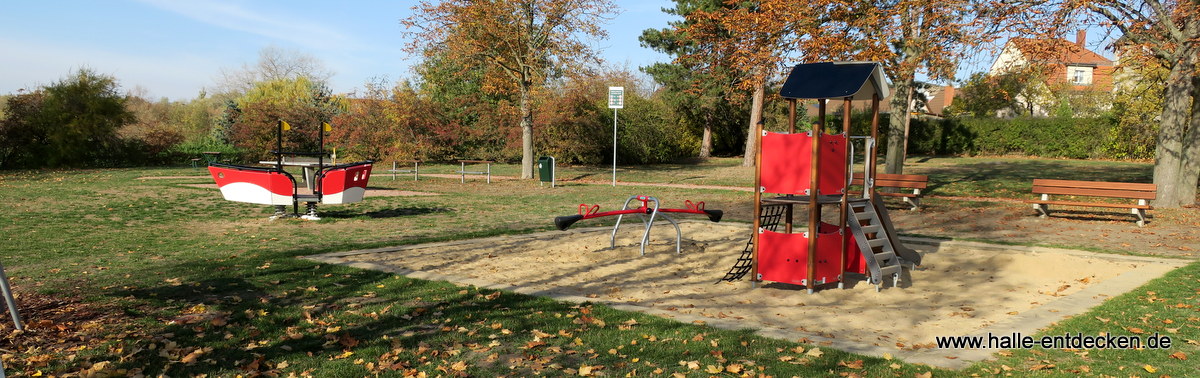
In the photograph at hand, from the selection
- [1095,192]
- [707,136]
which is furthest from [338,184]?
[707,136]

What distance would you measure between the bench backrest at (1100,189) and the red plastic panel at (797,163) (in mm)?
8554

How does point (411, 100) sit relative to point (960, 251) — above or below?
above

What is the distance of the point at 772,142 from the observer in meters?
7.95

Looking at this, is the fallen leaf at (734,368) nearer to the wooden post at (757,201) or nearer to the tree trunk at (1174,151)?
the wooden post at (757,201)

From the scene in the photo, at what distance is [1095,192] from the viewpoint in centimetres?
1396

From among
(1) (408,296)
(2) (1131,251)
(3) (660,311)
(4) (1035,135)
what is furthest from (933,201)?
(4) (1035,135)

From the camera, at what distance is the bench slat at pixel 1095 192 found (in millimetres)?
13453

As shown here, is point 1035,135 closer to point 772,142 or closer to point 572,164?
point 572,164

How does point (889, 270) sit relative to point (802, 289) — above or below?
above

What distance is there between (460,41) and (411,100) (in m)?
5.23

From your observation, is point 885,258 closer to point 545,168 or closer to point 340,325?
point 340,325

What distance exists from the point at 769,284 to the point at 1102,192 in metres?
9.08

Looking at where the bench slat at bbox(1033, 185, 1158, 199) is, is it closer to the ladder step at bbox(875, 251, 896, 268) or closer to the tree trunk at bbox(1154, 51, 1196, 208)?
the tree trunk at bbox(1154, 51, 1196, 208)

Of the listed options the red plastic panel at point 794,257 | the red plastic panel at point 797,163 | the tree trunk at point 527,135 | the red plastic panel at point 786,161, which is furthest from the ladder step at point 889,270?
the tree trunk at point 527,135
